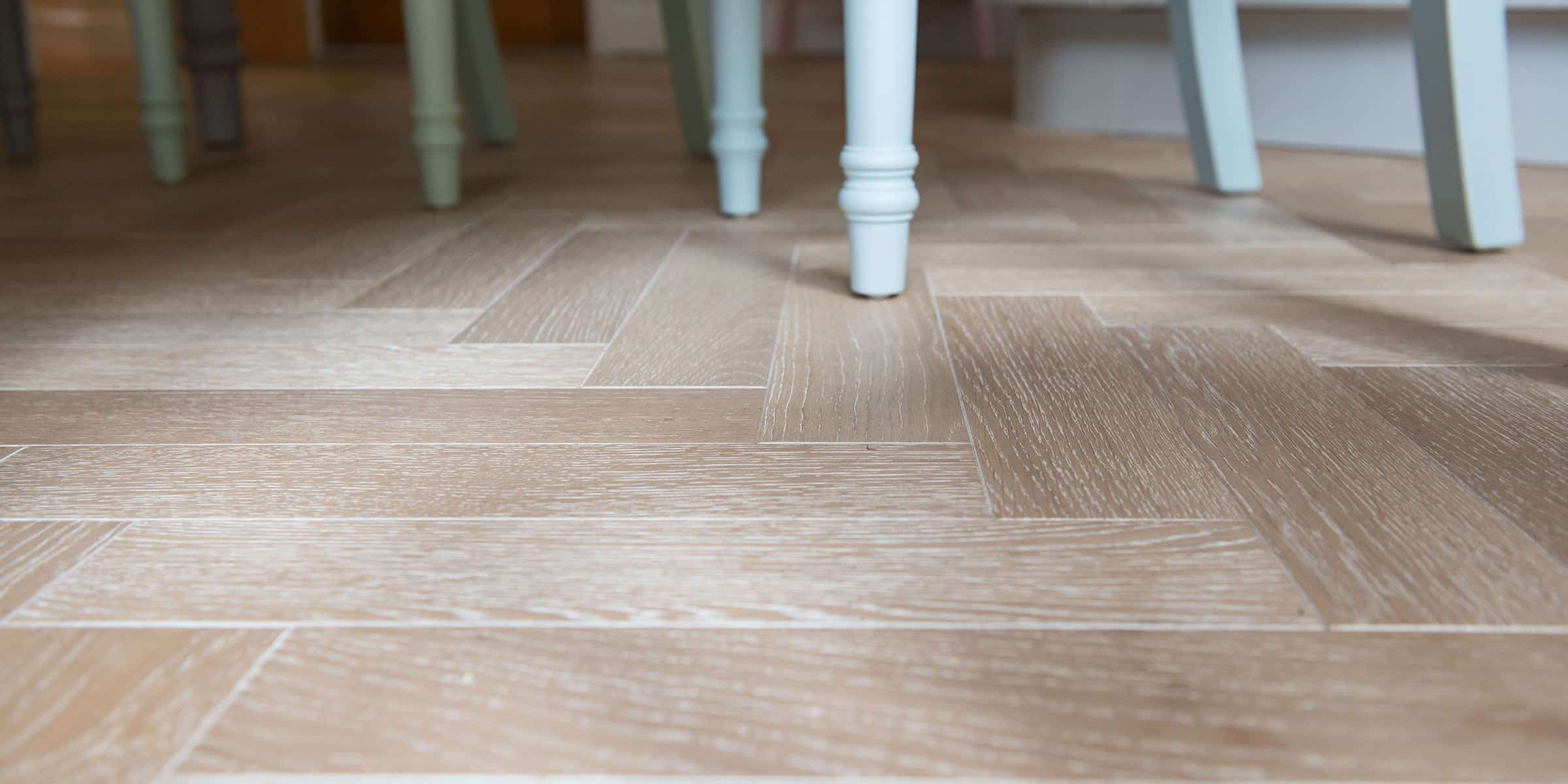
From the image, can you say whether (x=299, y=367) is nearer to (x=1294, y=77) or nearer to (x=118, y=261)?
(x=118, y=261)

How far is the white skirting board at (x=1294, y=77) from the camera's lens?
1.37m

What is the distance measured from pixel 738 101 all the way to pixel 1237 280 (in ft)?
1.42

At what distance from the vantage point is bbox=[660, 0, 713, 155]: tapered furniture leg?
1.42 meters

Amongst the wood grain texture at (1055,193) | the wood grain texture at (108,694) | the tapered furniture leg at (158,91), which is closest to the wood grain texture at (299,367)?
the wood grain texture at (108,694)

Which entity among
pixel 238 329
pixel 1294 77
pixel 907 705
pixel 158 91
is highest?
pixel 158 91

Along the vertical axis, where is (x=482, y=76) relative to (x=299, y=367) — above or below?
above

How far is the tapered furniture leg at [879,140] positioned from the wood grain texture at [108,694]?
467 mm

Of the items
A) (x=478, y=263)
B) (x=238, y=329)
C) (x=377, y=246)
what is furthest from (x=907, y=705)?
(x=377, y=246)

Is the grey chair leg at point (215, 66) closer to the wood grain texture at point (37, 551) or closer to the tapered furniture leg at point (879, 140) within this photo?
the tapered furniture leg at point (879, 140)

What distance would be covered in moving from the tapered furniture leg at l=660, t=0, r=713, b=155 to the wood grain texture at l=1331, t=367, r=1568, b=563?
97 centimetres

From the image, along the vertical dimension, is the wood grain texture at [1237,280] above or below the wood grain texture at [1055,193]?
below

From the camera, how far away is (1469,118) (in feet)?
2.78

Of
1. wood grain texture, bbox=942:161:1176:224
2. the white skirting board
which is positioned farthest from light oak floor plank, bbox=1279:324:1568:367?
the white skirting board

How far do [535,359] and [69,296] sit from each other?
0.38 metres
